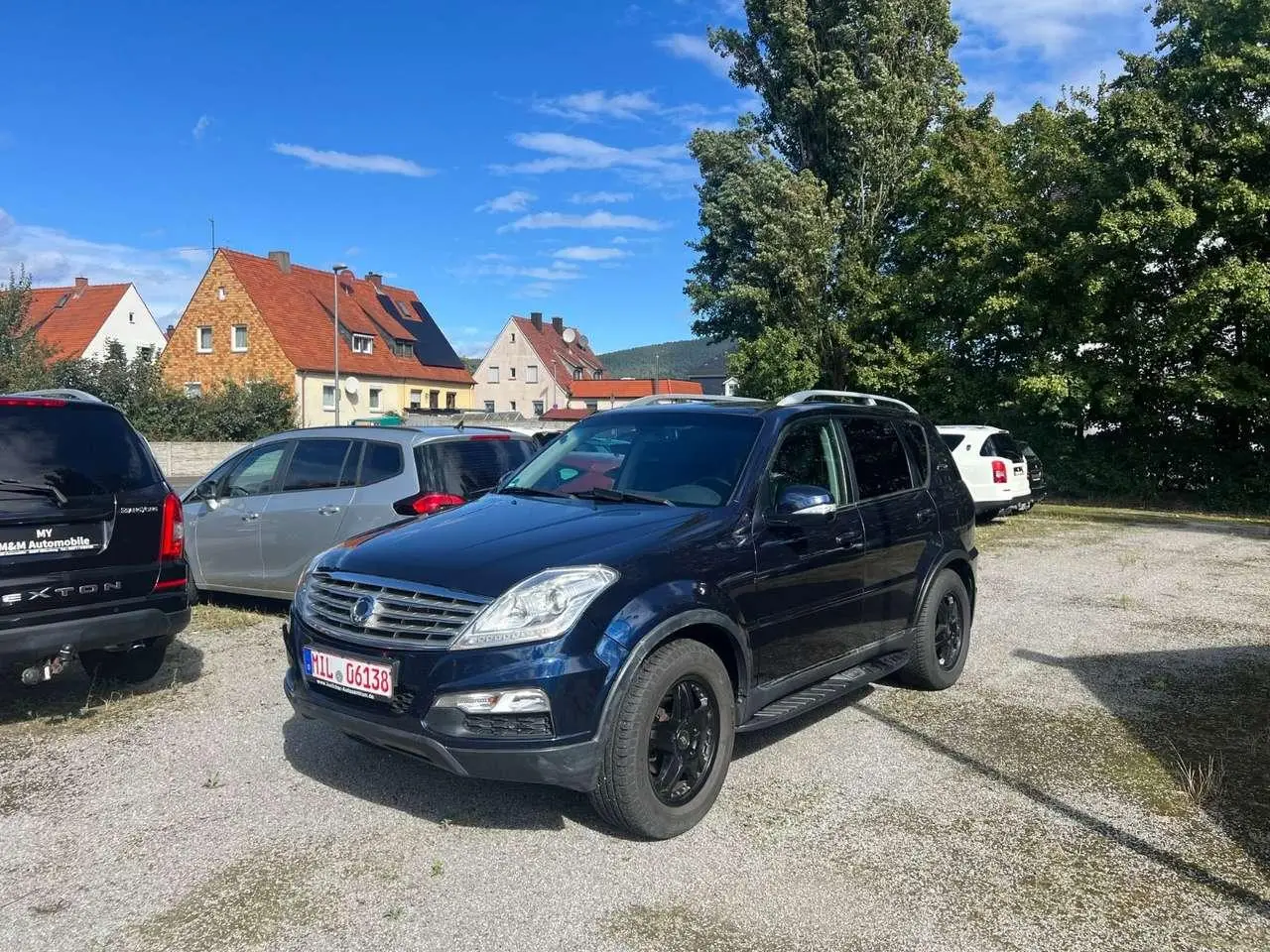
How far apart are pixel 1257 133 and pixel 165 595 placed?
2091cm

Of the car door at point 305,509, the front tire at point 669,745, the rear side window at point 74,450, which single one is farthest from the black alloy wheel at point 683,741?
the car door at point 305,509

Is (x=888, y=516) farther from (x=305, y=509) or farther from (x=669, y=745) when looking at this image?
(x=305, y=509)

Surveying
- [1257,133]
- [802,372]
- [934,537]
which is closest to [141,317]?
[802,372]

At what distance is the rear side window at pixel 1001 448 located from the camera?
16.1 meters

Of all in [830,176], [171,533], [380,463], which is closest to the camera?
[171,533]

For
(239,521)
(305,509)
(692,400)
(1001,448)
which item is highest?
(692,400)

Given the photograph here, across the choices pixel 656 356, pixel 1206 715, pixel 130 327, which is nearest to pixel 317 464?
pixel 1206 715

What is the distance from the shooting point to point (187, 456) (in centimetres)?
3309

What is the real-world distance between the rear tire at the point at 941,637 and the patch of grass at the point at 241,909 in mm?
3656

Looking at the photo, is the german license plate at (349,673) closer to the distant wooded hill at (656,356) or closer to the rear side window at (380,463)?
the rear side window at (380,463)

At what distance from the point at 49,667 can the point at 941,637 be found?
16.8 feet

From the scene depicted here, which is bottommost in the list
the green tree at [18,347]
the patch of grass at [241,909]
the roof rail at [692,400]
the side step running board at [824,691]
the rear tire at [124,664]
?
the patch of grass at [241,909]

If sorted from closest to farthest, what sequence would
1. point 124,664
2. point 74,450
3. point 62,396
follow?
point 74,450 → point 62,396 → point 124,664

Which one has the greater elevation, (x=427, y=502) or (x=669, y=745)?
(x=427, y=502)
